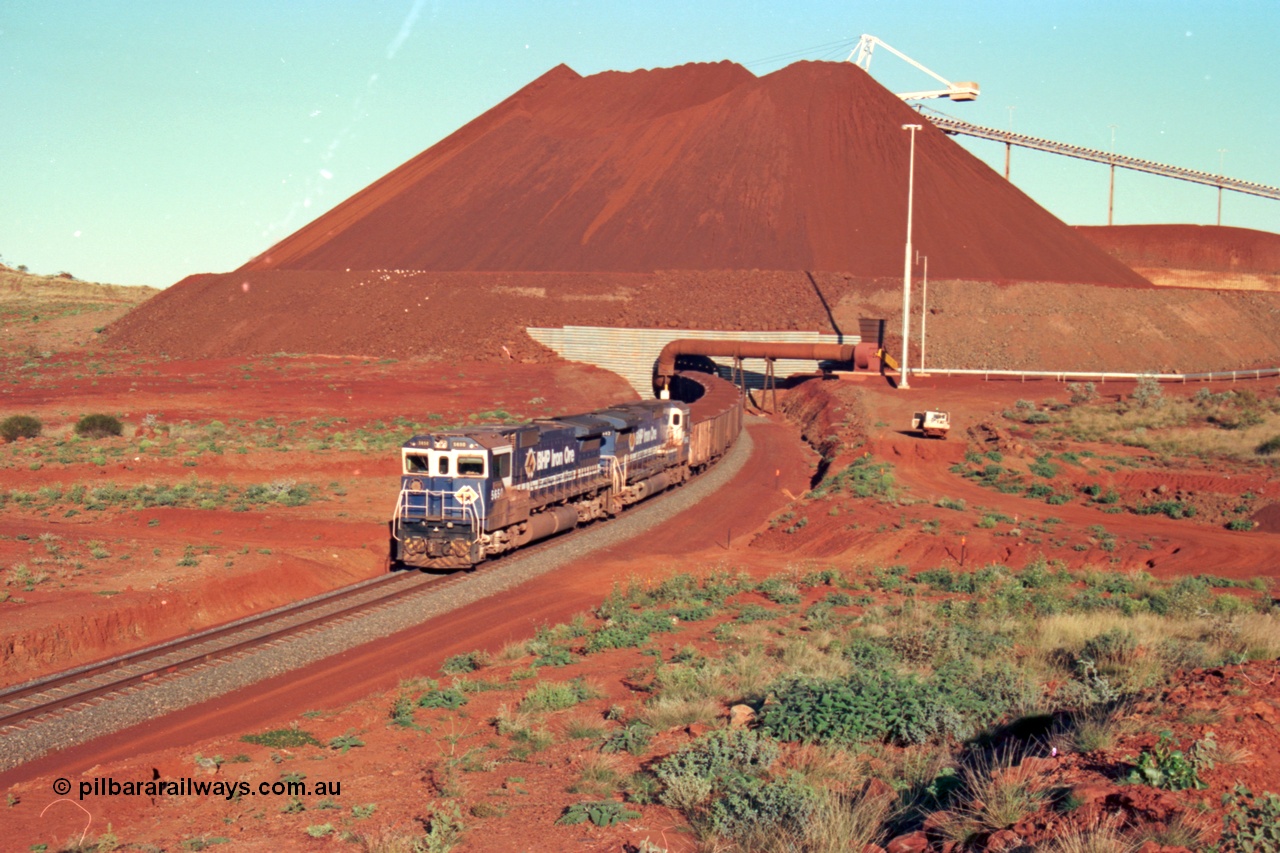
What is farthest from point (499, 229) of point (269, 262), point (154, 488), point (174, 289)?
point (154, 488)

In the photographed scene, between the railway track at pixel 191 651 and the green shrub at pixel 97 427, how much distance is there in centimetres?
2814

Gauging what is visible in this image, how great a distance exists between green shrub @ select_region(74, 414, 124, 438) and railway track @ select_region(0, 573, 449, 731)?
92.3 feet

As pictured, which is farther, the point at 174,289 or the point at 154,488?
the point at 174,289

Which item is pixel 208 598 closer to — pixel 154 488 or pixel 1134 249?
pixel 154 488

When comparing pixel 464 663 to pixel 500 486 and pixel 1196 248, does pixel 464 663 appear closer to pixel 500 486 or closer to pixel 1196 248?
pixel 500 486

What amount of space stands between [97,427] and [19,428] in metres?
3.56

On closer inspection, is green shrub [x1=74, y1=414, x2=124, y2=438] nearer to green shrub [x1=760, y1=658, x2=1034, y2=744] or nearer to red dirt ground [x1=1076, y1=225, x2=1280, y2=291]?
green shrub [x1=760, y1=658, x2=1034, y2=744]

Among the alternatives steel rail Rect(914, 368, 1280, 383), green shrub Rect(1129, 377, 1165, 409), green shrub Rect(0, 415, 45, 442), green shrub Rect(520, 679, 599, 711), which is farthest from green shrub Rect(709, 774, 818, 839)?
steel rail Rect(914, 368, 1280, 383)

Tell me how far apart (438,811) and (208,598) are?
16.4 metres

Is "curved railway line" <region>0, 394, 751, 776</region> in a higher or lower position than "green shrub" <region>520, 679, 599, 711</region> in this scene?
lower

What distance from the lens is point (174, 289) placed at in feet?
405

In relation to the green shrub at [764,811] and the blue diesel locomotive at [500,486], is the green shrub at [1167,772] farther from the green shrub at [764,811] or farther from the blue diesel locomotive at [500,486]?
the blue diesel locomotive at [500,486]

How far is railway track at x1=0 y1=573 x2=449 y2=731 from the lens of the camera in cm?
1823

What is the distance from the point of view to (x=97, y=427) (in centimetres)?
4944
